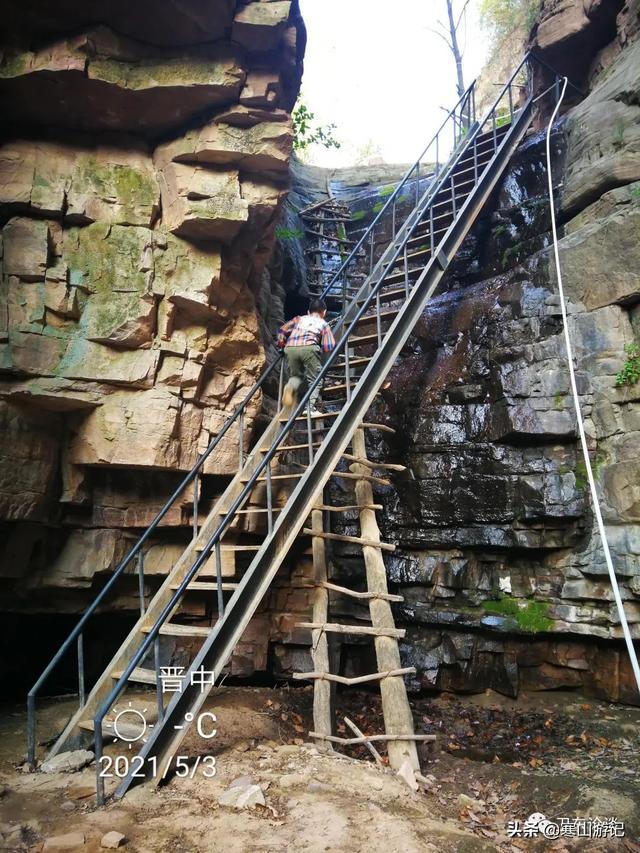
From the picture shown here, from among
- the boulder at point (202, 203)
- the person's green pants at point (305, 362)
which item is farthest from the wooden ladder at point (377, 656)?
the boulder at point (202, 203)

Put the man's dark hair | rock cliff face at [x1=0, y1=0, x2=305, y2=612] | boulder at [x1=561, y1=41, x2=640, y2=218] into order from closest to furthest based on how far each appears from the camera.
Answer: rock cliff face at [x1=0, y1=0, x2=305, y2=612]
the man's dark hair
boulder at [x1=561, y1=41, x2=640, y2=218]

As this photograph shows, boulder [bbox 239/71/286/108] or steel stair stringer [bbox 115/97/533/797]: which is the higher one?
boulder [bbox 239/71/286/108]

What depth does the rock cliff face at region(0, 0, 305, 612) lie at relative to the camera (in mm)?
6691

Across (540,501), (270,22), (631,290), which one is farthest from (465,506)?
(270,22)

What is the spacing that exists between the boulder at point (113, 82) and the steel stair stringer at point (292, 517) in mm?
3485

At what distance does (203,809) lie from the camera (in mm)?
4195

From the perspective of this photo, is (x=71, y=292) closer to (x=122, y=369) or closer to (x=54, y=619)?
(x=122, y=369)

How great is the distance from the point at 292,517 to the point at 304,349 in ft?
7.40

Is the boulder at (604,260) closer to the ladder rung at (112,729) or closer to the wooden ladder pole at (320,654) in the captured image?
the wooden ladder pole at (320,654)

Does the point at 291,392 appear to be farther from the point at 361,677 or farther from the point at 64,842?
the point at 64,842

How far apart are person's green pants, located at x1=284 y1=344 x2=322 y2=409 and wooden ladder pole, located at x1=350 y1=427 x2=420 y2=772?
151 centimetres

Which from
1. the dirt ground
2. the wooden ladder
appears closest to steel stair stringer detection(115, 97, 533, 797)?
the dirt ground

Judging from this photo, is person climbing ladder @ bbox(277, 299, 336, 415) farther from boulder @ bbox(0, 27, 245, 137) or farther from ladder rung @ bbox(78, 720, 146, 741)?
ladder rung @ bbox(78, 720, 146, 741)

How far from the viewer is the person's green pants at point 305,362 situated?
730cm
